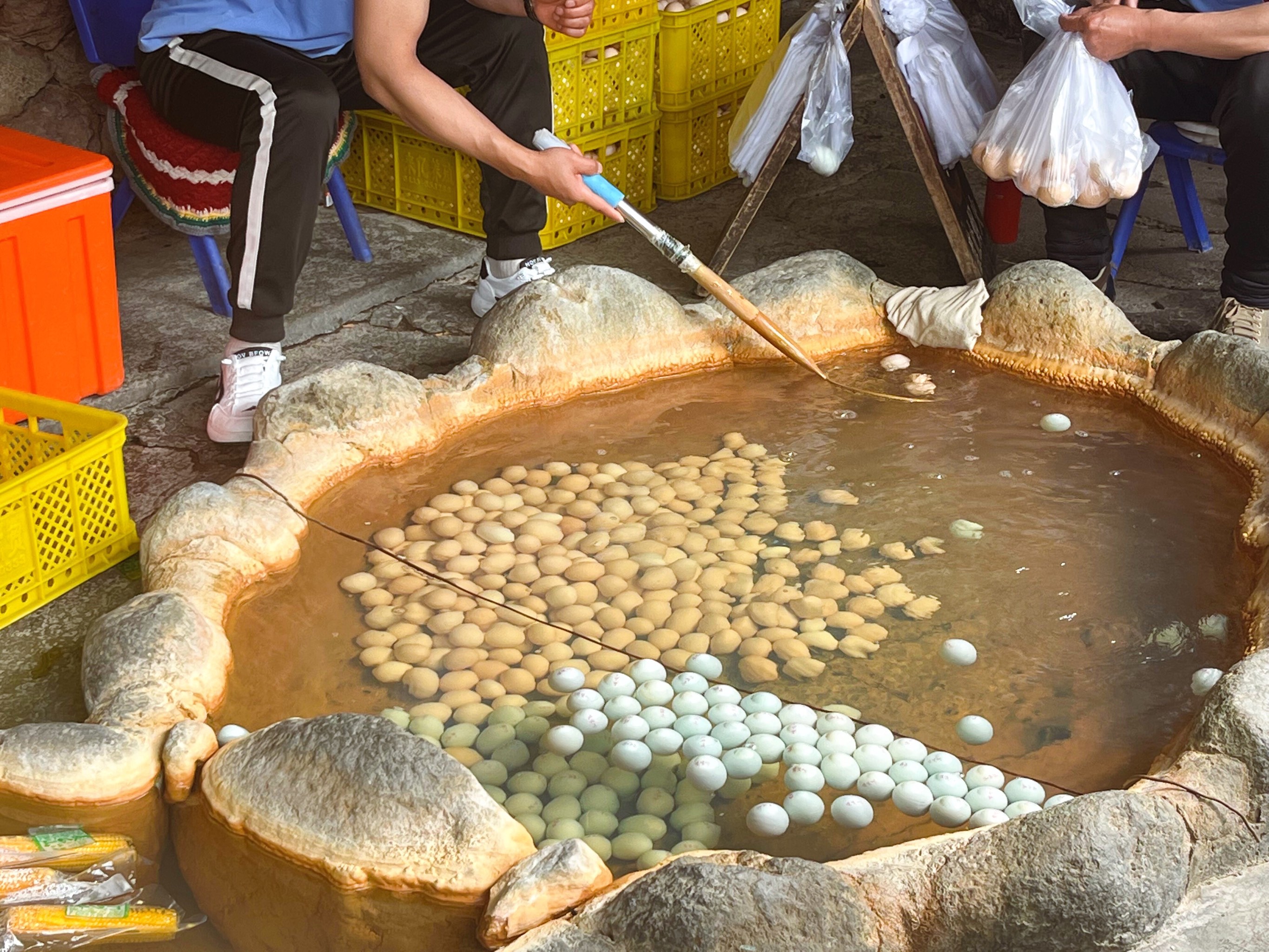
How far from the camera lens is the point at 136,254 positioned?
3.47 metres

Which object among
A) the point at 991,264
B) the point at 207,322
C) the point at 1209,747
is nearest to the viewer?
the point at 1209,747

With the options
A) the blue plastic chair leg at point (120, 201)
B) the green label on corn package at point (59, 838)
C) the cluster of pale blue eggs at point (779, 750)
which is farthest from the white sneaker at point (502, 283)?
the green label on corn package at point (59, 838)

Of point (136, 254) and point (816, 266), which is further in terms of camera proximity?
point (136, 254)

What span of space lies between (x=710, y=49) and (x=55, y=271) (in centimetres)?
197

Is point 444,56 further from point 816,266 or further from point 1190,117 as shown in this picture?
point 1190,117

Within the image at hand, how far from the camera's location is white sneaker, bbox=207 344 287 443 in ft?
8.54

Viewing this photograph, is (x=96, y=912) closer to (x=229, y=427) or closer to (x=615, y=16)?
(x=229, y=427)

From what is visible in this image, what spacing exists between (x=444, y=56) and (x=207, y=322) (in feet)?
2.73

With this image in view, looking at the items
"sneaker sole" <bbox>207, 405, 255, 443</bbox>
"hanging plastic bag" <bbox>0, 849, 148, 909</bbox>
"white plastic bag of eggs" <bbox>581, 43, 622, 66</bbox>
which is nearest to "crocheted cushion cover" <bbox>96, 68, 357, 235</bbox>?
"sneaker sole" <bbox>207, 405, 255, 443</bbox>

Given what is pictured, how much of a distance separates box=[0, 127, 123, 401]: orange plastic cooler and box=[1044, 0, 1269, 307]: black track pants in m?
2.10

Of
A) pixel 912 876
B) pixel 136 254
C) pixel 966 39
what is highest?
pixel 966 39

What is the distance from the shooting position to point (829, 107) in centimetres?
311

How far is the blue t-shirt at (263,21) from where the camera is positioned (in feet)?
8.96

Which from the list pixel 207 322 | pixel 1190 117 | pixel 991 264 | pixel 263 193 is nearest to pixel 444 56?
pixel 263 193
